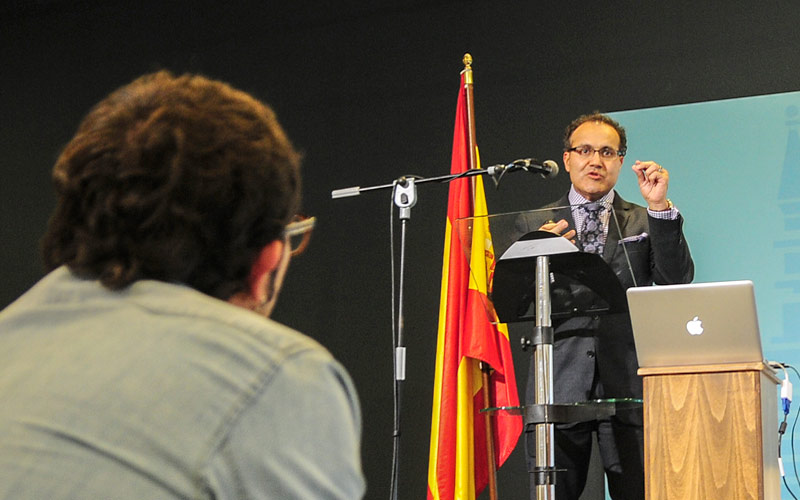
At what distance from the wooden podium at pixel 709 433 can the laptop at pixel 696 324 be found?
0.03 metres

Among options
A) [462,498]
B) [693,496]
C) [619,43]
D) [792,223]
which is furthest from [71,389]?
[619,43]

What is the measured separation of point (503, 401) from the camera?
3742 mm

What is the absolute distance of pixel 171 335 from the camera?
705 millimetres

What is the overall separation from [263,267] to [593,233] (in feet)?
7.14

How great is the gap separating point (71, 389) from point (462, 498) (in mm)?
3138

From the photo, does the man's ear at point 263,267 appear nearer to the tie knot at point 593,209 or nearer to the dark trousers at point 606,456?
the tie knot at point 593,209

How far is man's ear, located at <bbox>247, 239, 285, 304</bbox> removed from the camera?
2.80 feet

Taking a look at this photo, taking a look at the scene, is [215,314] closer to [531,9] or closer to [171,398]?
[171,398]

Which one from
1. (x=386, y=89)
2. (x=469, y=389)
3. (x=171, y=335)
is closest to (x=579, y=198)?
(x=469, y=389)

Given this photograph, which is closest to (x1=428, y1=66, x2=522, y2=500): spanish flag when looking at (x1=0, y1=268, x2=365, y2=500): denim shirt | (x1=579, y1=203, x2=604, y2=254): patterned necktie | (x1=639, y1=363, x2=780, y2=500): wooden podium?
(x1=579, y1=203, x2=604, y2=254): patterned necktie

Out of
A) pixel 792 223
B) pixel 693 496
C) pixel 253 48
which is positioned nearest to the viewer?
pixel 693 496

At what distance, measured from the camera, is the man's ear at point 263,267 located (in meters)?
0.85

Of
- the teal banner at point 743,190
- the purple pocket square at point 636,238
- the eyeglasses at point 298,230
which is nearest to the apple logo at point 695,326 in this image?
the purple pocket square at point 636,238

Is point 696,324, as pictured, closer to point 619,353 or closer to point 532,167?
point 619,353
